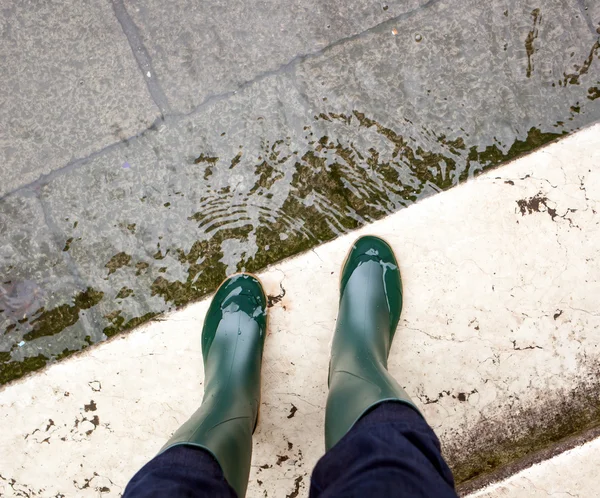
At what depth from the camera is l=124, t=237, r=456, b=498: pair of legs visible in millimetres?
984

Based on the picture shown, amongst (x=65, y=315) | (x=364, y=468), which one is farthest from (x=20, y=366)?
(x=364, y=468)

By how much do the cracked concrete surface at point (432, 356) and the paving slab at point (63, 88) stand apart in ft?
2.26

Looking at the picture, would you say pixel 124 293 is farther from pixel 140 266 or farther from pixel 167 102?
pixel 167 102

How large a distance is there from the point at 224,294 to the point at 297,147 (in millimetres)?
573

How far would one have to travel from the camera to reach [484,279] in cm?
157

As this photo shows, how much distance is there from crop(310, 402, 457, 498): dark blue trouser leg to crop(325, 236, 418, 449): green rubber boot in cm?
Result: 7

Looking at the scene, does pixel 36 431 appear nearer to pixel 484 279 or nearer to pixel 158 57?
pixel 158 57

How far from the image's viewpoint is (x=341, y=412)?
3.94 feet

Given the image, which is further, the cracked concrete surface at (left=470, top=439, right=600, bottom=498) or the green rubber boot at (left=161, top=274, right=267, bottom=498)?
the cracked concrete surface at (left=470, top=439, right=600, bottom=498)

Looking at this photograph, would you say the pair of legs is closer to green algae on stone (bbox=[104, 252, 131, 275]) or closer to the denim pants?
the denim pants

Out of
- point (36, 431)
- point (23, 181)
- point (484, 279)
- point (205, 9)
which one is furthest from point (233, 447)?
point (205, 9)

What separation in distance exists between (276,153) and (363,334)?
0.69 m

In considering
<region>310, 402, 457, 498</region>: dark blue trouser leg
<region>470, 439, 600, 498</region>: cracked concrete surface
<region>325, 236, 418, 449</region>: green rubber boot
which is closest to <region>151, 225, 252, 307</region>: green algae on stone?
<region>325, 236, 418, 449</region>: green rubber boot

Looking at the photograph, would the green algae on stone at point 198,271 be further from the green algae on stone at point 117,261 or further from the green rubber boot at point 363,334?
the green rubber boot at point 363,334
